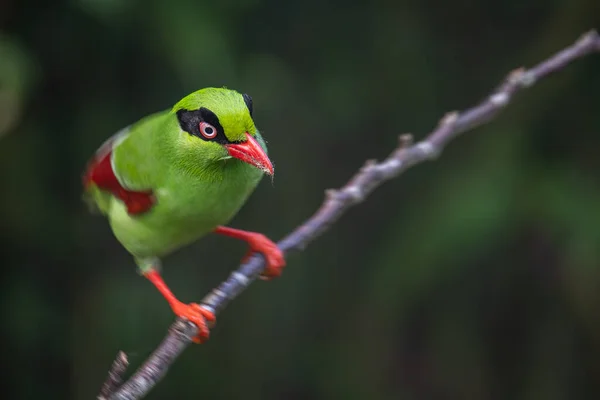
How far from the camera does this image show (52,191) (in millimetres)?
3537

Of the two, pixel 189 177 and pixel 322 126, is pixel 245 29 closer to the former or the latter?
pixel 322 126

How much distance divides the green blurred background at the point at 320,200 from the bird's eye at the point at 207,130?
149cm

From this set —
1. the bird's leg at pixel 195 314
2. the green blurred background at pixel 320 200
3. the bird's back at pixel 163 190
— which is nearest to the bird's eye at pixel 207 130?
the bird's back at pixel 163 190

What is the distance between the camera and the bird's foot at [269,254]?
1992 millimetres

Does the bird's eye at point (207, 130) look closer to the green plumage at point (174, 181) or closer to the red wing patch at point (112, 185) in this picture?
the green plumage at point (174, 181)

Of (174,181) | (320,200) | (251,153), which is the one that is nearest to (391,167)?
(174,181)

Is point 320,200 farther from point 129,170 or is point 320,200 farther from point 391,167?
point 129,170

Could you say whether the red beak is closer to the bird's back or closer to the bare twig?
the bird's back

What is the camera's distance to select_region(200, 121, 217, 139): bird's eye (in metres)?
1.36

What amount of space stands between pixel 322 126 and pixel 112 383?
2.78 m

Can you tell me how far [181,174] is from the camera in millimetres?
1617

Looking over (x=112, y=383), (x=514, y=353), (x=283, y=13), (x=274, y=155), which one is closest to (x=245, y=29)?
(x=283, y=13)

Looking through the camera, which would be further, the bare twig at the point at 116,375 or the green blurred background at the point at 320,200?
the green blurred background at the point at 320,200

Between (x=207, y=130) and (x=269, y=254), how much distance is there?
685mm
